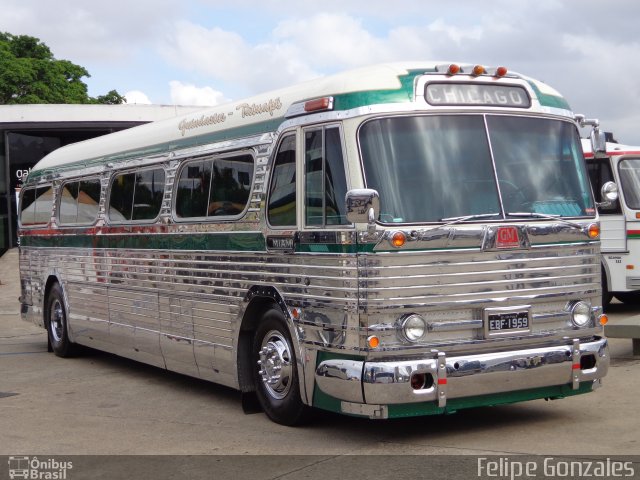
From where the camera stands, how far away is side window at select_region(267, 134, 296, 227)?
26.3 ft

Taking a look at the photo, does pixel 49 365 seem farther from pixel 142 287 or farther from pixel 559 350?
pixel 559 350

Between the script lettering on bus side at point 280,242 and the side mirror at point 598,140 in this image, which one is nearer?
the script lettering on bus side at point 280,242

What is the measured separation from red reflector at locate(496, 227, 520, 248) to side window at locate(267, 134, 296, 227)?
5.52ft

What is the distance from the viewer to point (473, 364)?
23.7 ft

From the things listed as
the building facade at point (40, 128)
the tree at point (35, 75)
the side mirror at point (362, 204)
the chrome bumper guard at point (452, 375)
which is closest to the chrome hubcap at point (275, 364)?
the chrome bumper guard at point (452, 375)

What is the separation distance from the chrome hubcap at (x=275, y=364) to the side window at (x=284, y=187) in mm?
1005

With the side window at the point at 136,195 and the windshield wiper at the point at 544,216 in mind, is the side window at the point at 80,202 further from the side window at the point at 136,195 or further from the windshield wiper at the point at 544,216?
the windshield wiper at the point at 544,216

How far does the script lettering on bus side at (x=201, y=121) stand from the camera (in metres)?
9.48

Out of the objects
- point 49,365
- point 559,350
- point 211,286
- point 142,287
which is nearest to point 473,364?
point 559,350

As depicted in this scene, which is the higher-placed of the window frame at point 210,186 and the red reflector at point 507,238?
the window frame at point 210,186

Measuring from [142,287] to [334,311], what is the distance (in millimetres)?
4163

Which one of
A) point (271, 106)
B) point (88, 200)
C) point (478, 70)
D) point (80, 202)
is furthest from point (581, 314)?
point (80, 202)

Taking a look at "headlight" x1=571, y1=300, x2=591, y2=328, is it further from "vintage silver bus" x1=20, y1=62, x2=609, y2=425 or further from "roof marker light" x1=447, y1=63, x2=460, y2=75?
"roof marker light" x1=447, y1=63, x2=460, y2=75

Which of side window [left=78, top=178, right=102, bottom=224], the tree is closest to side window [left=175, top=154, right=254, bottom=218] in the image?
side window [left=78, top=178, right=102, bottom=224]
